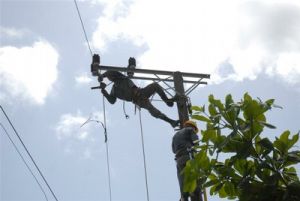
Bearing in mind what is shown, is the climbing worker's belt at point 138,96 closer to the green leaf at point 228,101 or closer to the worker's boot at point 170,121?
the worker's boot at point 170,121

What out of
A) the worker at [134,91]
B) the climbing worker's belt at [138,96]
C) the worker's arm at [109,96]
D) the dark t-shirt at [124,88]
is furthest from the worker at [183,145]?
the worker's arm at [109,96]

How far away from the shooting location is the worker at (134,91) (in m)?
7.94

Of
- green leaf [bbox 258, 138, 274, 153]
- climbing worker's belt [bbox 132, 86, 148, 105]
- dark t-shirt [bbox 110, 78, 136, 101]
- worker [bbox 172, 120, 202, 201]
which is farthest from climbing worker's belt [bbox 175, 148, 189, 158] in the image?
green leaf [bbox 258, 138, 274, 153]

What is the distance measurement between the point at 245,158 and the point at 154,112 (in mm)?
4719

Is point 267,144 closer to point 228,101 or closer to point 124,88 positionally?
point 228,101

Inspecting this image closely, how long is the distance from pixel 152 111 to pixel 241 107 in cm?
471

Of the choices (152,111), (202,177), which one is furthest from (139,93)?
(202,177)

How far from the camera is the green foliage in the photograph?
3158mm

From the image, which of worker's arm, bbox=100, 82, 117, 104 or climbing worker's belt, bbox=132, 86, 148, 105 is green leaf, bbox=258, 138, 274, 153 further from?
worker's arm, bbox=100, 82, 117, 104

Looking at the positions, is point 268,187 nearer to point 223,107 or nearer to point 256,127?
point 256,127

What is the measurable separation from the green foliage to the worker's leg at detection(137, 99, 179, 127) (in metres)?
4.17

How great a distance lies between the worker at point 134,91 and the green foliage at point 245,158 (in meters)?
4.41

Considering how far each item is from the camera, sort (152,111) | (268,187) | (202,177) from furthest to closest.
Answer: (152,111)
(202,177)
(268,187)

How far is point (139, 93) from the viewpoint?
26.7 feet
